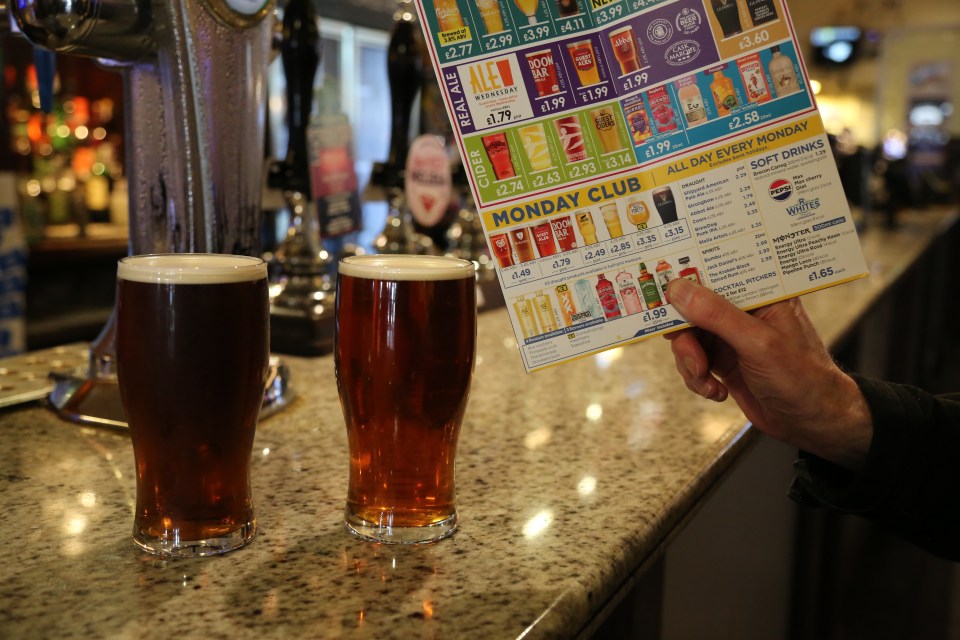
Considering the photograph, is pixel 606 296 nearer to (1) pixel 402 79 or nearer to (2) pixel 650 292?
(2) pixel 650 292

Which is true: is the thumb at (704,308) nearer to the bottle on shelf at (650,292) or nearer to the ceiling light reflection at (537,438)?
the bottle on shelf at (650,292)

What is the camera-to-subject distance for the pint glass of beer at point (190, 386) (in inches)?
25.4

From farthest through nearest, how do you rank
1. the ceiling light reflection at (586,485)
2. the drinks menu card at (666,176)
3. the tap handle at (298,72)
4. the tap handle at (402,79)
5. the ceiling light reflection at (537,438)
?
the tap handle at (402,79), the tap handle at (298,72), the ceiling light reflection at (537,438), the ceiling light reflection at (586,485), the drinks menu card at (666,176)

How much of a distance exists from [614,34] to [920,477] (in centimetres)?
55

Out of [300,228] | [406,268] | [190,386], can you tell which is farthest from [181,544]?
[300,228]

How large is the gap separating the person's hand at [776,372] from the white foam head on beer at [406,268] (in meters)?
0.18

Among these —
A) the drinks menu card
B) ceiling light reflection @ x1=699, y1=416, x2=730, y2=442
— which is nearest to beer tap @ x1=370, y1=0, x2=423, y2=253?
ceiling light reflection @ x1=699, y1=416, x2=730, y2=442

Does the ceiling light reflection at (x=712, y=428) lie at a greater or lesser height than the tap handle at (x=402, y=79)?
lesser

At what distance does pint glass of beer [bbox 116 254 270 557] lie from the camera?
2.12ft

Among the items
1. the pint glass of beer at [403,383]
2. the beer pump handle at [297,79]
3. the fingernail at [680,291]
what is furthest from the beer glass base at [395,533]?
the beer pump handle at [297,79]

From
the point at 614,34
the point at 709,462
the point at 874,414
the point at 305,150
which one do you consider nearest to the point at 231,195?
the point at 305,150

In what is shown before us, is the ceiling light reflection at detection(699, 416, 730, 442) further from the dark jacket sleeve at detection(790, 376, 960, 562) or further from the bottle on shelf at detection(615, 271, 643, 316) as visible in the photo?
the bottle on shelf at detection(615, 271, 643, 316)

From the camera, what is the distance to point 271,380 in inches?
42.5

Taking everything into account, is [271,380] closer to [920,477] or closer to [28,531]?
[28,531]
